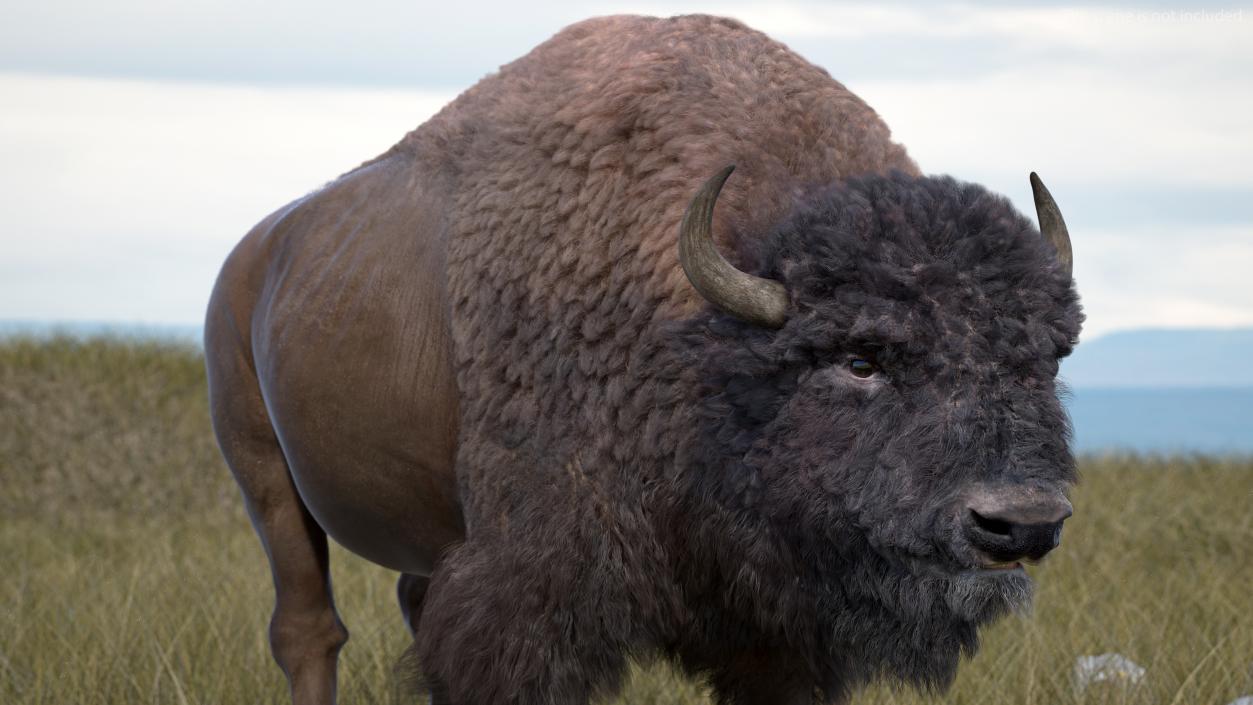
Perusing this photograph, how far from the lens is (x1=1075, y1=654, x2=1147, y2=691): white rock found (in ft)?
17.4

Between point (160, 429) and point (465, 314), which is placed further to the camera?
point (160, 429)

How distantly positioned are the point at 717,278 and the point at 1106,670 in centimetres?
309

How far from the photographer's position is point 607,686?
388cm

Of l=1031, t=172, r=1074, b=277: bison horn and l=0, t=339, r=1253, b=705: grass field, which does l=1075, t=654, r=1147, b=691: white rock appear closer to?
l=0, t=339, r=1253, b=705: grass field

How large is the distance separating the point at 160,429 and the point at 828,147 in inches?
372

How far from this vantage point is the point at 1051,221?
377 centimetres

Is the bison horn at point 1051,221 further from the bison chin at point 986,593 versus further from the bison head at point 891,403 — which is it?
the bison chin at point 986,593

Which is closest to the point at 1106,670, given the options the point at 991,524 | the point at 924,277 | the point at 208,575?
the point at 991,524

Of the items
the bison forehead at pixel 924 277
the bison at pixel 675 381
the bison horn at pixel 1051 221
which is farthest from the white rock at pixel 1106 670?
the bison forehead at pixel 924 277

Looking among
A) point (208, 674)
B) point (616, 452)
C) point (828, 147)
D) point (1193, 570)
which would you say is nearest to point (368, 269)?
point (616, 452)

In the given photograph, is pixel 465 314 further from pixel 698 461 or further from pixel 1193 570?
pixel 1193 570

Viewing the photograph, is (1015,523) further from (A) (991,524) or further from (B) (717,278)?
(B) (717,278)

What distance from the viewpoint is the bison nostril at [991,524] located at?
3.03 meters

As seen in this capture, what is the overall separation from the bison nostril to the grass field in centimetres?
145
